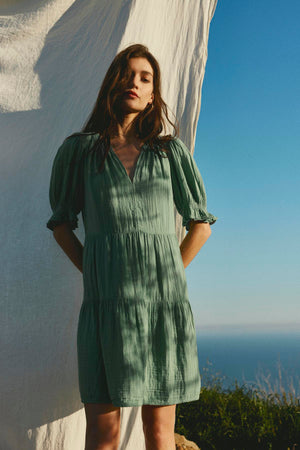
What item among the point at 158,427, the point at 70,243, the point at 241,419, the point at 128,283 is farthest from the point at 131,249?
the point at 241,419

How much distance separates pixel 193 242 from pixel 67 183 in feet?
1.62

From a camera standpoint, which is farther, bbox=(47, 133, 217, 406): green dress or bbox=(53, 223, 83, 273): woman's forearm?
bbox=(53, 223, 83, 273): woman's forearm

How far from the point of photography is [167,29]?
2365 millimetres

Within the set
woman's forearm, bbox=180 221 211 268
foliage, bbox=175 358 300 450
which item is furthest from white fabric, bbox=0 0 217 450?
foliage, bbox=175 358 300 450

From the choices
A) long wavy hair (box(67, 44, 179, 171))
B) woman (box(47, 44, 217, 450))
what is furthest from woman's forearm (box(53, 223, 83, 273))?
long wavy hair (box(67, 44, 179, 171))

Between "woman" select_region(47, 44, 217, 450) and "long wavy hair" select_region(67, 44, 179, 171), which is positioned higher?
"long wavy hair" select_region(67, 44, 179, 171)

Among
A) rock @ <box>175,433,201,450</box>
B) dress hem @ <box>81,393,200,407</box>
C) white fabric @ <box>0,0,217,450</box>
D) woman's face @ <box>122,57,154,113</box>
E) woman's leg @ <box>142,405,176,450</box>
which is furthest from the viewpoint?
rock @ <box>175,433,201,450</box>

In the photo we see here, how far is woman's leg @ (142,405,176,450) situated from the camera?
144 cm

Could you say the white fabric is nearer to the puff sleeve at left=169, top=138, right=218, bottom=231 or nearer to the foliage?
the puff sleeve at left=169, top=138, right=218, bottom=231

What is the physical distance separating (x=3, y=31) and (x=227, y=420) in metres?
2.81

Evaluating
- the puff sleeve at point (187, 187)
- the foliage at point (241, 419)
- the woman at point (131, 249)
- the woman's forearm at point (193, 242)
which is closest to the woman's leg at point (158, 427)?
the woman at point (131, 249)

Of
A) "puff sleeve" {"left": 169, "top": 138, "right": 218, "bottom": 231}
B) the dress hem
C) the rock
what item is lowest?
the rock

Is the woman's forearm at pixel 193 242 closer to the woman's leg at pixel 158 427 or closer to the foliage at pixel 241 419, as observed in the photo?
the woman's leg at pixel 158 427

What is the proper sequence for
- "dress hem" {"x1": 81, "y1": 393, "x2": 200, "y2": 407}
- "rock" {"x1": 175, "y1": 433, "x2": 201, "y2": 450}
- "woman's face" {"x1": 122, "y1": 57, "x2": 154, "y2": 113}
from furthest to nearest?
"rock" {"x1": 175, "y1": 433, "x2": 201, "y2": 450}
"woman's face" {"x1": 122, "y1": 57, "x2": 154, "y2": 113}
"dress hem" {"x1": 81, "y1": 393, "x2": 200, "y2": 407}
